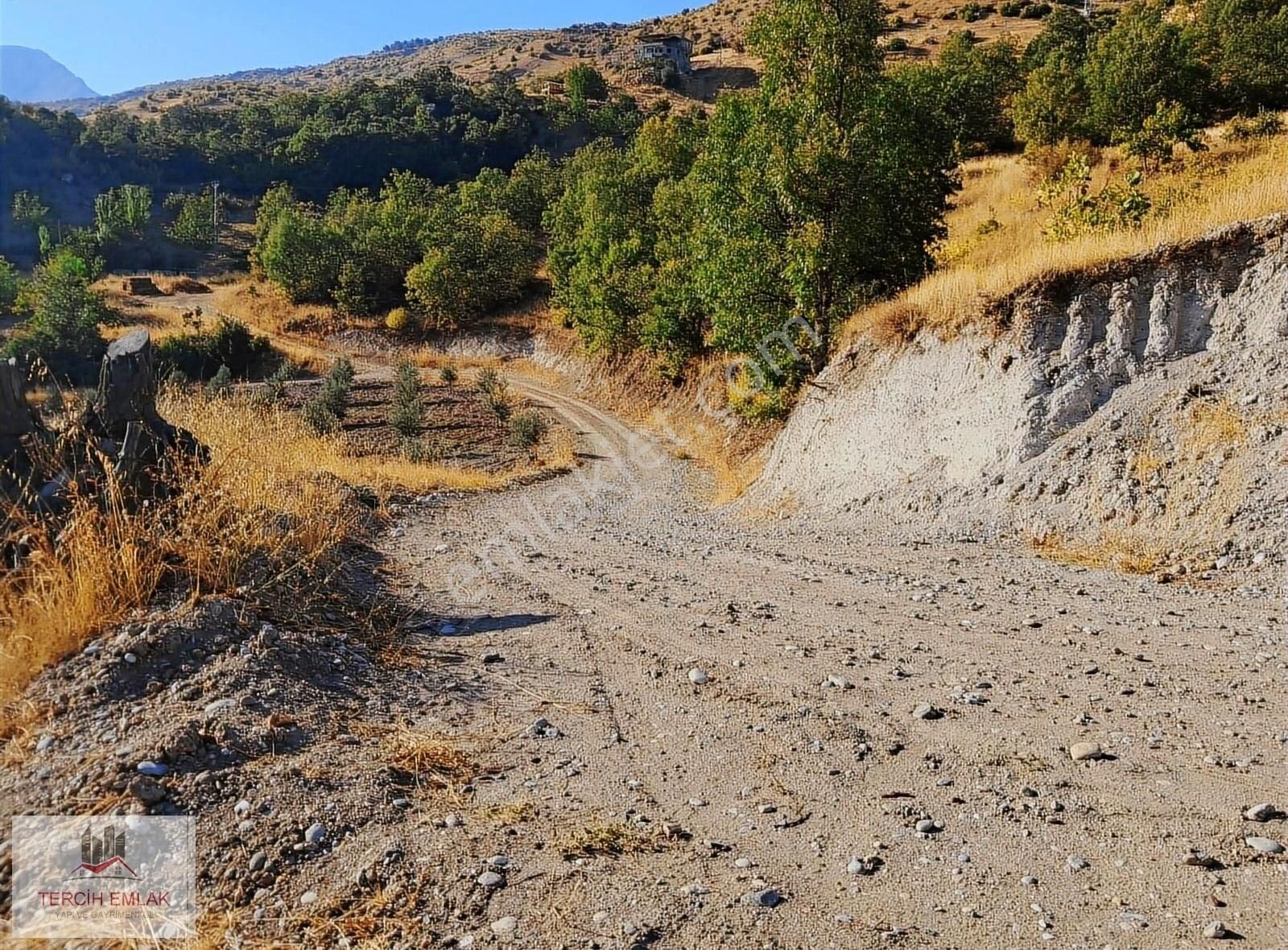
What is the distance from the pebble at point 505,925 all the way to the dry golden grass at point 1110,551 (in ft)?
22.3

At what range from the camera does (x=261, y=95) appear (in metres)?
126

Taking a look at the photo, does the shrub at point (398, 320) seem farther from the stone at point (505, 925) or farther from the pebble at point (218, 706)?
the stone at point (505, 925)

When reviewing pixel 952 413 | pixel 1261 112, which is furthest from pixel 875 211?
pixel 1261 112

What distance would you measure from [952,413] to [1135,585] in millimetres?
4693

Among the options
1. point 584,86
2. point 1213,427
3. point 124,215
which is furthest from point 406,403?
point 584,86

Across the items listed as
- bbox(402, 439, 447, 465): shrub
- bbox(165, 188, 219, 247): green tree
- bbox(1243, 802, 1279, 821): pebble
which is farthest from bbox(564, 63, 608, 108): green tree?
bbox(1243, 802, 1279, 821): pebble

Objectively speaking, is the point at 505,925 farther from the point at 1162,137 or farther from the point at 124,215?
the point at 124,215

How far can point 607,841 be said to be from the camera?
3.39 meters

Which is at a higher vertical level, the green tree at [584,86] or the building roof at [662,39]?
the building roof at [662,39]

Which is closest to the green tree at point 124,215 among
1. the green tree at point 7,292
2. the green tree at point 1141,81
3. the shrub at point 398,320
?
the green tree at point 7,292

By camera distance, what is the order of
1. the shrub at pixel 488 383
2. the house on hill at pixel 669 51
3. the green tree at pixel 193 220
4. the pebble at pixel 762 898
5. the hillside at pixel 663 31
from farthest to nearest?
the house on hill at pixel 669 51
the hillside at pixel 663 31
the green tree at pixel 193 220
the shrub at pixel 488 383
the pebble at pixel 762 898

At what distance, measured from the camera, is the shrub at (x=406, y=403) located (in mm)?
28203

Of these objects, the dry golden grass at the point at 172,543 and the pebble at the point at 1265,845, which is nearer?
the pebble at the point at 1265,845

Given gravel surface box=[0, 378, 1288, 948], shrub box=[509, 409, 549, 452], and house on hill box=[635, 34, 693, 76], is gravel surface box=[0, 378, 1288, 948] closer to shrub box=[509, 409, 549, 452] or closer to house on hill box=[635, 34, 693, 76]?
shrub box=[509, 409, 549, 452]
